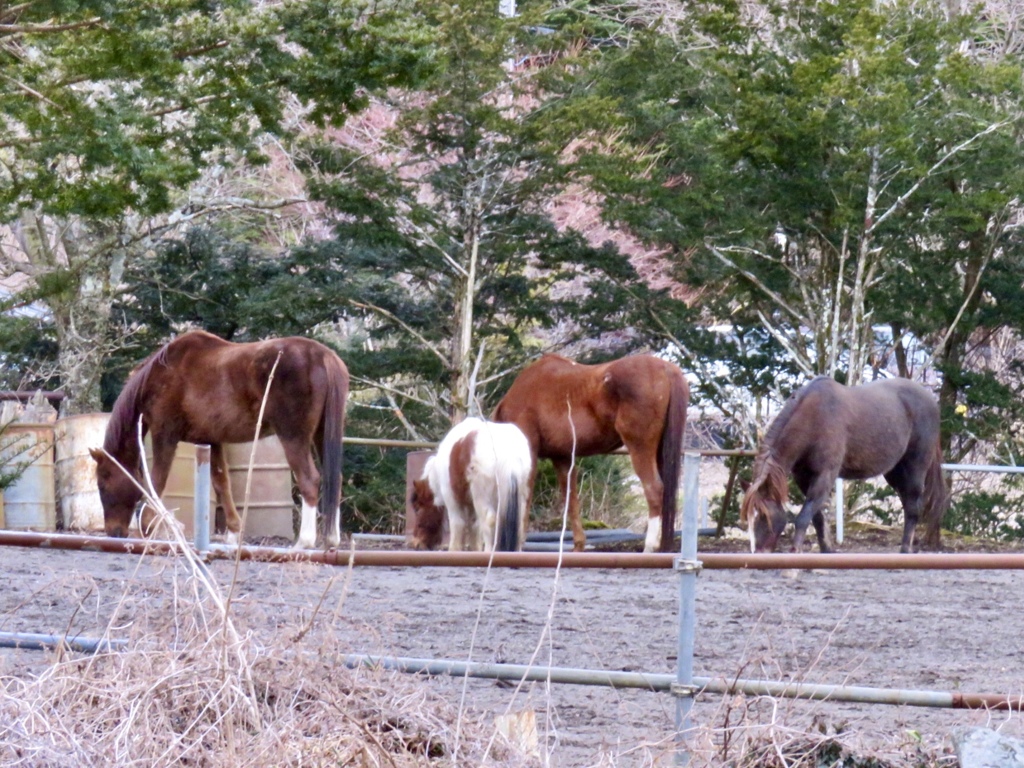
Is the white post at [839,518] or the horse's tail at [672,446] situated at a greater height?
the horse's tail at [672,446]

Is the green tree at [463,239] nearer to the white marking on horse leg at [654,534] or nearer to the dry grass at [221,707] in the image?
the white marking on horse leg at [654,534]

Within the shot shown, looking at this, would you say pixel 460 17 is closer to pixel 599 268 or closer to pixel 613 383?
pixel 599 268

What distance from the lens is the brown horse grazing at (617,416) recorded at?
9805 millimetres

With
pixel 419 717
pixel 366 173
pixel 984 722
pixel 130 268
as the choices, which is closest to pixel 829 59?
pixel 366 173

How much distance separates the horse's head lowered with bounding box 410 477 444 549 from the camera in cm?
954

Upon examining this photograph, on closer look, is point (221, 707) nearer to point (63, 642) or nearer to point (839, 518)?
point (63, 642)

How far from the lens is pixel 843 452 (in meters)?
9.27

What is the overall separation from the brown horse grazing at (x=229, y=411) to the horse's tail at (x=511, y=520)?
135cm

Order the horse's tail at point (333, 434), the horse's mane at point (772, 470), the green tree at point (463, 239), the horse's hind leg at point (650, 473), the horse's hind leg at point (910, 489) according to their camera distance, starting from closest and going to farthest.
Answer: the horse's mane at point (772, 470), the horse's tail at point (333, 434), the horse's hind leg at point (650, 473), the horse's hind leg at point (910, 489), the green tree at point (463, 239)

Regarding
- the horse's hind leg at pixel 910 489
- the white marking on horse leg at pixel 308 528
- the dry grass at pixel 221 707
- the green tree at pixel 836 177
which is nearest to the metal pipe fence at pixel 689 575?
the dry grass at pixel 221 707

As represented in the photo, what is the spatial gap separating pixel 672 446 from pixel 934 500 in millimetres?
2301

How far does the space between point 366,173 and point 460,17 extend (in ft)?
5.54

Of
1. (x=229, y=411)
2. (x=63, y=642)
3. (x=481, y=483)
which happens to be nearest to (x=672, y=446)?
(x=481, y=483)

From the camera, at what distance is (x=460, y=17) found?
1168 centimetres
